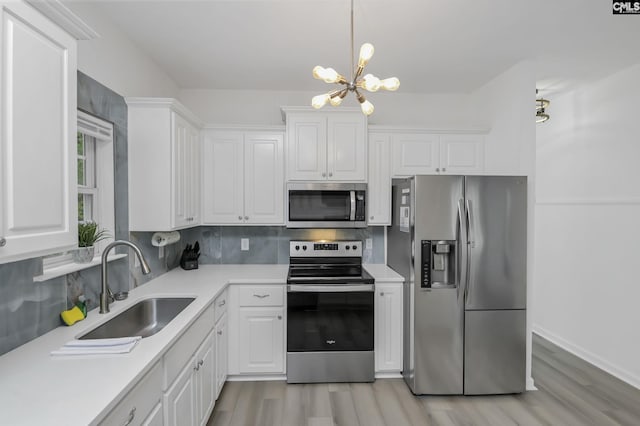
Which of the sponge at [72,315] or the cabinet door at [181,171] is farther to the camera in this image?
the cabinet door at [181,171]

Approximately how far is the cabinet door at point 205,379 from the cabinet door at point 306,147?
1.58 meters

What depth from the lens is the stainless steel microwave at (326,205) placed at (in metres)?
3.08

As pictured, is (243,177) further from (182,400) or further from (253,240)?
(182,400)

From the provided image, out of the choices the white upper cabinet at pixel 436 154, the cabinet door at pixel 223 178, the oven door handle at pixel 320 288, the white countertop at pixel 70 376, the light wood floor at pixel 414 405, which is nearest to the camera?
the white countertop at pixel 70 376

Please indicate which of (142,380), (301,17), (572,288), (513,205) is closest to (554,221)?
(572,288)

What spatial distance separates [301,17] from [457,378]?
9.56 ft

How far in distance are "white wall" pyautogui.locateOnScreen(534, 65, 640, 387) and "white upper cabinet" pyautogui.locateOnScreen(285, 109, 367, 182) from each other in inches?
90.2

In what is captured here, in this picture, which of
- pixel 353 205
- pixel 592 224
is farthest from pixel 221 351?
pixel 592 224

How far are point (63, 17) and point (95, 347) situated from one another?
50.7 inches

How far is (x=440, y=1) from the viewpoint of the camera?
79.4 inches

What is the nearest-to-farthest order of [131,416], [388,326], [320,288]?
1. [131,416]
2. [320,288]
3. [388,326]

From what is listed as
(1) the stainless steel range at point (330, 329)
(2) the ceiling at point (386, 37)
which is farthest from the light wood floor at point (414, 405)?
(2) the ceiling at point (386, 37)

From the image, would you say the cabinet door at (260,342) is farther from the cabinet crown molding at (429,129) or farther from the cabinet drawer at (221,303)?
the cabinet crown molding at (429,129)

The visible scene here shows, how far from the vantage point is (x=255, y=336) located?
2.87 metres
